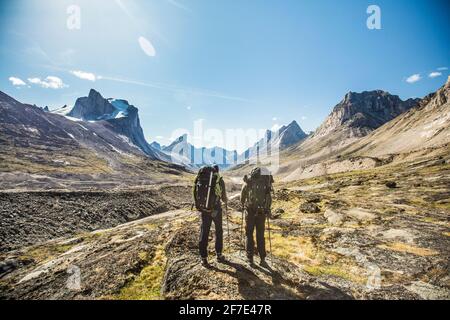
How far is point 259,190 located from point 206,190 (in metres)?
2.27

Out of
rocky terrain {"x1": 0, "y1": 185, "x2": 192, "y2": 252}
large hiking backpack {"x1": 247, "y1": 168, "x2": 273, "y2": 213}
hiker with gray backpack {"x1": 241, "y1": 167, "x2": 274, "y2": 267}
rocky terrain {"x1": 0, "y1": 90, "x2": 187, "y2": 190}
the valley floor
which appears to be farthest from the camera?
rocky terrain {"x1": 0, "y1": 90, "x2": 187, "y2": 190}

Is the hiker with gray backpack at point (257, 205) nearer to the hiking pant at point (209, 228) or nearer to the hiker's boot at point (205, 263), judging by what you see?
the hiking pant at point (209, 228)

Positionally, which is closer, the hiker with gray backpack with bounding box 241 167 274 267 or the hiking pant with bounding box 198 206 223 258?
the hiking pant with bounding box 198 206 223 258

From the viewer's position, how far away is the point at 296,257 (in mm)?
11289

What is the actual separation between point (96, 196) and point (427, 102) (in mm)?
241755

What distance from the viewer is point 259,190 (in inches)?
414

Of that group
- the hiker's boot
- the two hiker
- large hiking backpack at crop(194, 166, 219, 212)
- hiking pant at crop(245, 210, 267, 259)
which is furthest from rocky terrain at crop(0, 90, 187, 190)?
hiking pant at crop(245, 210, 267, 259)

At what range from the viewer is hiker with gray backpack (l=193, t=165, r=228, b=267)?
10031 millimetres

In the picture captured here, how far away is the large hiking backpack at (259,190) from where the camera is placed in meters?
10.3

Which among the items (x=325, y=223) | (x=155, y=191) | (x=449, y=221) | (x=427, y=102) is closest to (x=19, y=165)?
(x=155, y=191)

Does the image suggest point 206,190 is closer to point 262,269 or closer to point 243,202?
point 243,202

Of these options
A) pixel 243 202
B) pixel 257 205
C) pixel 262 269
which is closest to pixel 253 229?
pixel 257 205

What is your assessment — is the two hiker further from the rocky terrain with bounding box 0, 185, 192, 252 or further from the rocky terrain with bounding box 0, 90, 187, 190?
the rocky terrain with bounding box 0, 90, 187, 190

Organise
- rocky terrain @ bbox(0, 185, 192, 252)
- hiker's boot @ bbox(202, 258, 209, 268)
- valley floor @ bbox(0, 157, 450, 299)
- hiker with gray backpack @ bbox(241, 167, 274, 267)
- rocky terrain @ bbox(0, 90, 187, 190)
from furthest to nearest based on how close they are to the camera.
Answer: rocky terrain @ bbox(0, 90, 187, 190) → rocky terrain @ bbox(0, 185, 192, 252) → hiker with gray backpack @ bbox(241, 167, 274, 267) → hiker's boot @ bbox(202, 258, 209, 268) → valley floor @ bbox(0, 157, 450, 299)
